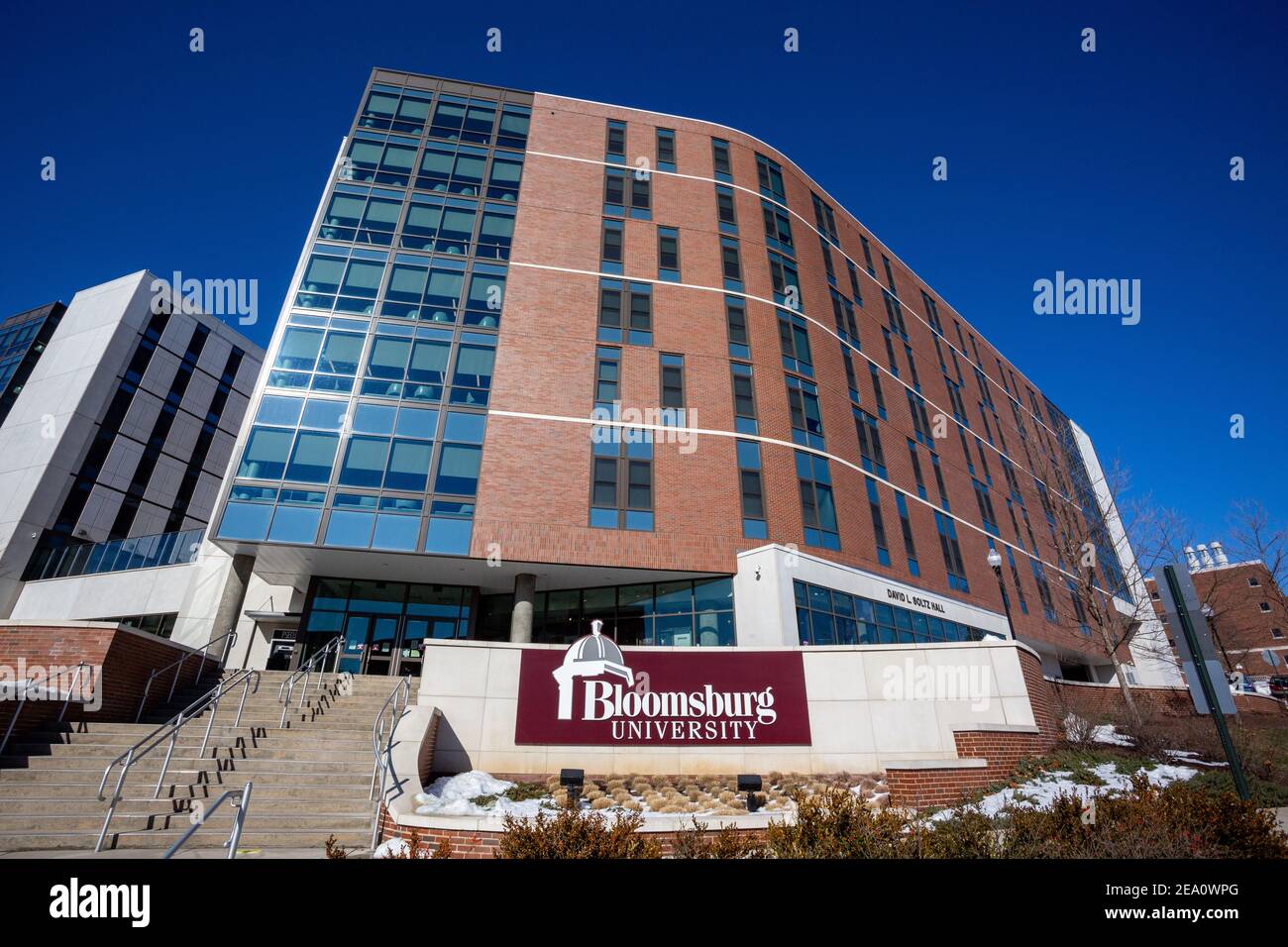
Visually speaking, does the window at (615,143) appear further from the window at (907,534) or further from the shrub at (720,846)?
the shrub at (720,846)

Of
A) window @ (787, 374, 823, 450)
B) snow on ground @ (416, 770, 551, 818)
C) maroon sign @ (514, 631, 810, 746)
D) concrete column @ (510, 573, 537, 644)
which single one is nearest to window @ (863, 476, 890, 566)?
window @ (787, 374, 823, 450)

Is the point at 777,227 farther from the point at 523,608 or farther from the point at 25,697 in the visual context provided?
the point at 25,697

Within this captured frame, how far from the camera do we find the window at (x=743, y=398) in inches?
929

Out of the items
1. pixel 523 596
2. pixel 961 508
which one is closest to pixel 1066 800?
pixel 523 596

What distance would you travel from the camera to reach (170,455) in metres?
44.5

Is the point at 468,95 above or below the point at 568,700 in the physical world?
above

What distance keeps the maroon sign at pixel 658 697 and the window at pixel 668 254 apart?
1763 cm

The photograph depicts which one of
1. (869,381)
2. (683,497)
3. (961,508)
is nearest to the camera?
(683,497)

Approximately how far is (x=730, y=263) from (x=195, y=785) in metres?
25.1

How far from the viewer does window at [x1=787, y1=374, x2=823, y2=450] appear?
24562 mm

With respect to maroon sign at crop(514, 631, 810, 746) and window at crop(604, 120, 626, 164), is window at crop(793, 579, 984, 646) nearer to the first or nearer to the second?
maroon sign at crop(514, 631, 810, 746)

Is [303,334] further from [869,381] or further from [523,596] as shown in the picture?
[869,381]

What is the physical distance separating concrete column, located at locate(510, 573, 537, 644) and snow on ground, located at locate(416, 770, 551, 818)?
787 cm
